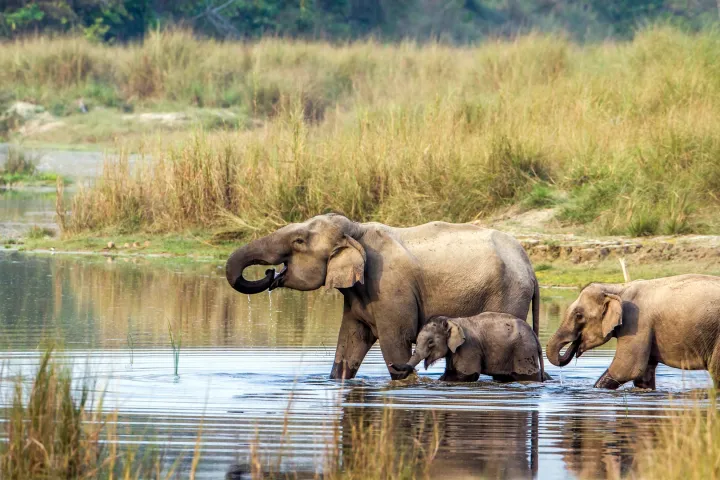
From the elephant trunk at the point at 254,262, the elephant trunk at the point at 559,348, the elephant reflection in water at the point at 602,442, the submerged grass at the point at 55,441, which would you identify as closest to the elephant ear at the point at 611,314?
the elephant trunk at the point at 559,348

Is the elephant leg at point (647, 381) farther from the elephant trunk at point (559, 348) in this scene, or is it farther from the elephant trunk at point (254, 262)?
the elephant trunk at point (254, 262)

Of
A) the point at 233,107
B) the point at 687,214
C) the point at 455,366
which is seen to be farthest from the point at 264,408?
the point at 233,107

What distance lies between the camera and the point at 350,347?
11.0 metres

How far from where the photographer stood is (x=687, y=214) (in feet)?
58.2

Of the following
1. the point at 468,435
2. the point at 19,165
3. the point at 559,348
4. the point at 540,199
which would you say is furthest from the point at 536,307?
the point at 19,165

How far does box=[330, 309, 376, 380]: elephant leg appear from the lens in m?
11.0

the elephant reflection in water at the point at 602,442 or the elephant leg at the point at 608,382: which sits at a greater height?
the elephant leg at the point at 608,382

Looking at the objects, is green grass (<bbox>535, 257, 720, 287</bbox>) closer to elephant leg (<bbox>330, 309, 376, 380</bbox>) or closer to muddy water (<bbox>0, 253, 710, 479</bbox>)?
muddy water (<bbox>0, 253, 710, 479</bbox>)

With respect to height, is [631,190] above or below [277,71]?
below

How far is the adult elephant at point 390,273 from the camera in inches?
421

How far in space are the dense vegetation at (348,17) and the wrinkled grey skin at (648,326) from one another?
1298 inches

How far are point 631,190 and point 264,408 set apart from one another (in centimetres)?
974

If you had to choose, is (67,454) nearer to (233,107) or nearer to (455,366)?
(455,366)

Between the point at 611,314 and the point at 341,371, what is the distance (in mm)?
1890
